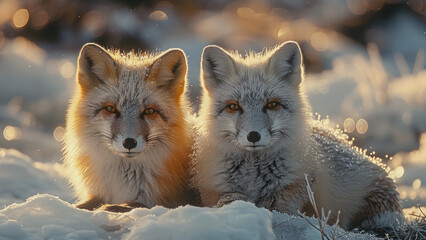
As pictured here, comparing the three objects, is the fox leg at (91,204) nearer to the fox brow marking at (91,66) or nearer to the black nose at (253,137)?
the fox brow marking at (91,66)

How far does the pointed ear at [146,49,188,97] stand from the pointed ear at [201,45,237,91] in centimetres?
19

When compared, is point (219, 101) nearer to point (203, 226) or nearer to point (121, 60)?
point (121, 60)

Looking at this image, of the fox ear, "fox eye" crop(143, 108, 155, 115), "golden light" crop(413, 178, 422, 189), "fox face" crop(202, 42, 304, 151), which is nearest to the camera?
"fox face" crop(202, 42, 304, 151)

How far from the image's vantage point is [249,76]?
12.3 ft

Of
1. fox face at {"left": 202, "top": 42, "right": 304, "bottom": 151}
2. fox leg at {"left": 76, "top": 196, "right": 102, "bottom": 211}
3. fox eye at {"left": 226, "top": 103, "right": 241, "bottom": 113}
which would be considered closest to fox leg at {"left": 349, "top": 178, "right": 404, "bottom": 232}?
fox face at {"left": 202, "top": 42, "right": 304, "bottom": 151}

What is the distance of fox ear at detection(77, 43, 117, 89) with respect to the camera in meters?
3.84

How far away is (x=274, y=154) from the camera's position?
359cm

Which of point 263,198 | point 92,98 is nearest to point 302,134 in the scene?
point 263,198

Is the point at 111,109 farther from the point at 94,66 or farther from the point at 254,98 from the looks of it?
the point at 254,98

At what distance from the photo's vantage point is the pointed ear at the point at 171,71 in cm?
392

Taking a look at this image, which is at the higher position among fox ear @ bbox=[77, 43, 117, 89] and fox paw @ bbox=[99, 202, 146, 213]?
fox ear @ bbox=[77, 43, 117, 89]

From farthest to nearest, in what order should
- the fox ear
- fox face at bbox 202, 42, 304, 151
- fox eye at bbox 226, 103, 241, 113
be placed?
the fox ear
fox eye at bbox 226, 103, 241, 113
fox face at bbox 202, 42, 304, 151

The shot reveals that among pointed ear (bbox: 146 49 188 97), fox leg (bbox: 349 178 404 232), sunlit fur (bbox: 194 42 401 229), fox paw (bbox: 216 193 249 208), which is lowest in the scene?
fox leg (bbox: 349 178 404 232)

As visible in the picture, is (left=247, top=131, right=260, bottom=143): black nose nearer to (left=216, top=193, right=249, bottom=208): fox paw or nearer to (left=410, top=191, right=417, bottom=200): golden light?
(left=216, top=193, right=249, bottom=208): fox paw
